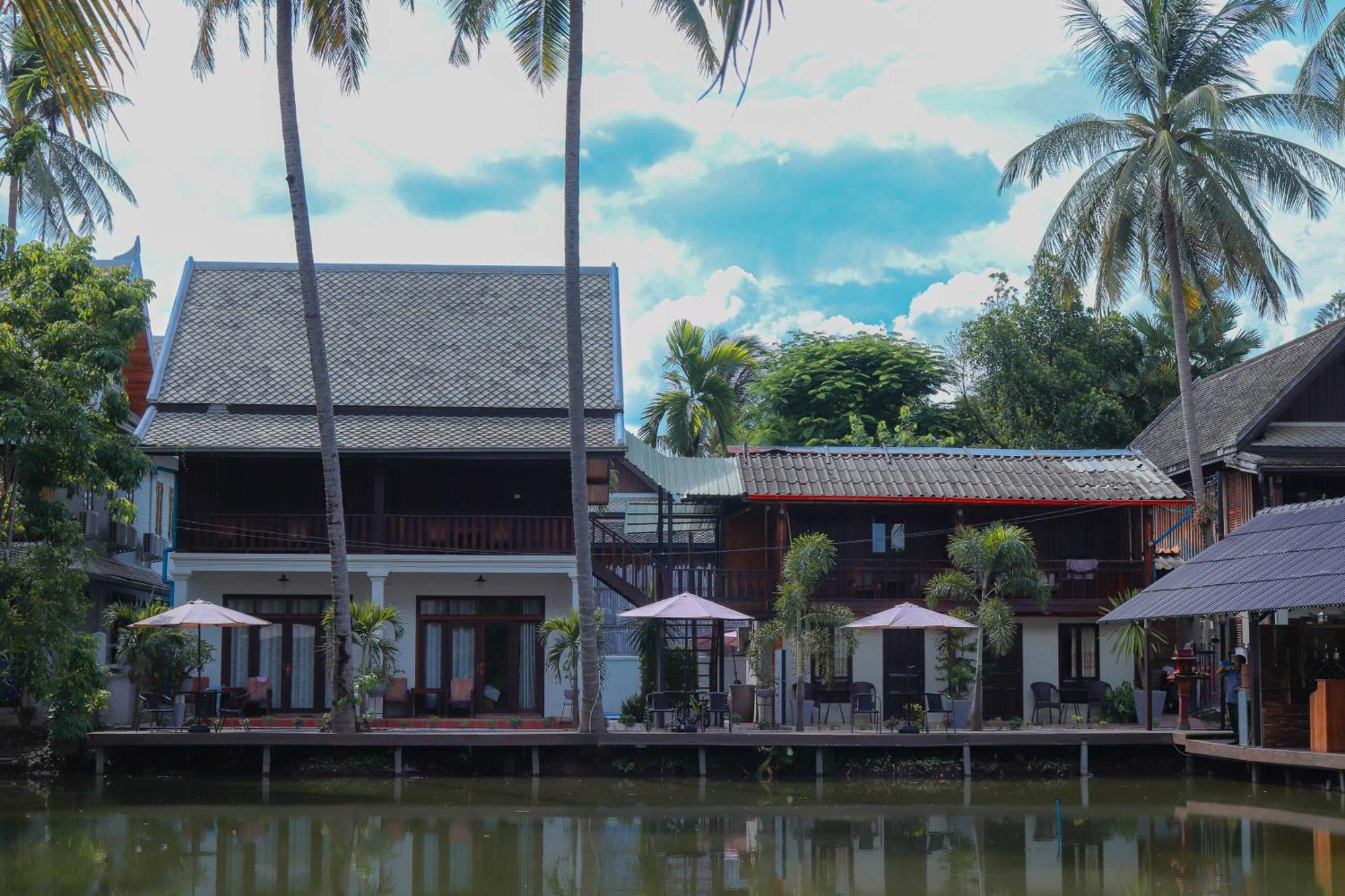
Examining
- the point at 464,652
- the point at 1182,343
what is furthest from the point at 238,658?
the point at 1182,343

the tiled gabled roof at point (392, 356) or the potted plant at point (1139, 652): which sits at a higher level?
the tiled gabled roof at point (392, 356)

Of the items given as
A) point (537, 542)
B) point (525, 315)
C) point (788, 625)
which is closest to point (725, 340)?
point (525, 315)

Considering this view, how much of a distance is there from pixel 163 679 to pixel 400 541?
488 cm

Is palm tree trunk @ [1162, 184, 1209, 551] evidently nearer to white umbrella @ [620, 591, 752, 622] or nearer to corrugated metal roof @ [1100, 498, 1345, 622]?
corrugated metal roof @ [1100, 498, 1345, 622]

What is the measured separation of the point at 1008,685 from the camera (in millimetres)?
26062

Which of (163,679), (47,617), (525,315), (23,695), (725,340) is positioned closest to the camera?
(47,617)

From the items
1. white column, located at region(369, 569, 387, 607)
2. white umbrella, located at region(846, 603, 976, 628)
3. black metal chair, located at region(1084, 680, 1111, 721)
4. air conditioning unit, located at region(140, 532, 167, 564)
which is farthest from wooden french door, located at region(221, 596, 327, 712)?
black metal chair, located at region(1084, 680, 1111, 721)

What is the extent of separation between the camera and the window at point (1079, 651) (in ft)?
86.0

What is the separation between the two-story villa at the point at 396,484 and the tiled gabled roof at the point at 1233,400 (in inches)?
479

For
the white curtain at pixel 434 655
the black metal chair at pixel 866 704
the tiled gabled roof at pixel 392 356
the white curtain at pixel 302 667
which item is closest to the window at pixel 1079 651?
the black metal chair at pixel 866 704

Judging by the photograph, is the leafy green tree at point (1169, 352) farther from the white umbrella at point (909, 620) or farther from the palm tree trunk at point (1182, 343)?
the white umbrella at point (909, 620)

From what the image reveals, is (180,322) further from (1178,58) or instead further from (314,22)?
(1178,58)

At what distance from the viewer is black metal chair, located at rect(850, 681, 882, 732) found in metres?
22.7

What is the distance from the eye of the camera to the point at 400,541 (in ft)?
83.4
